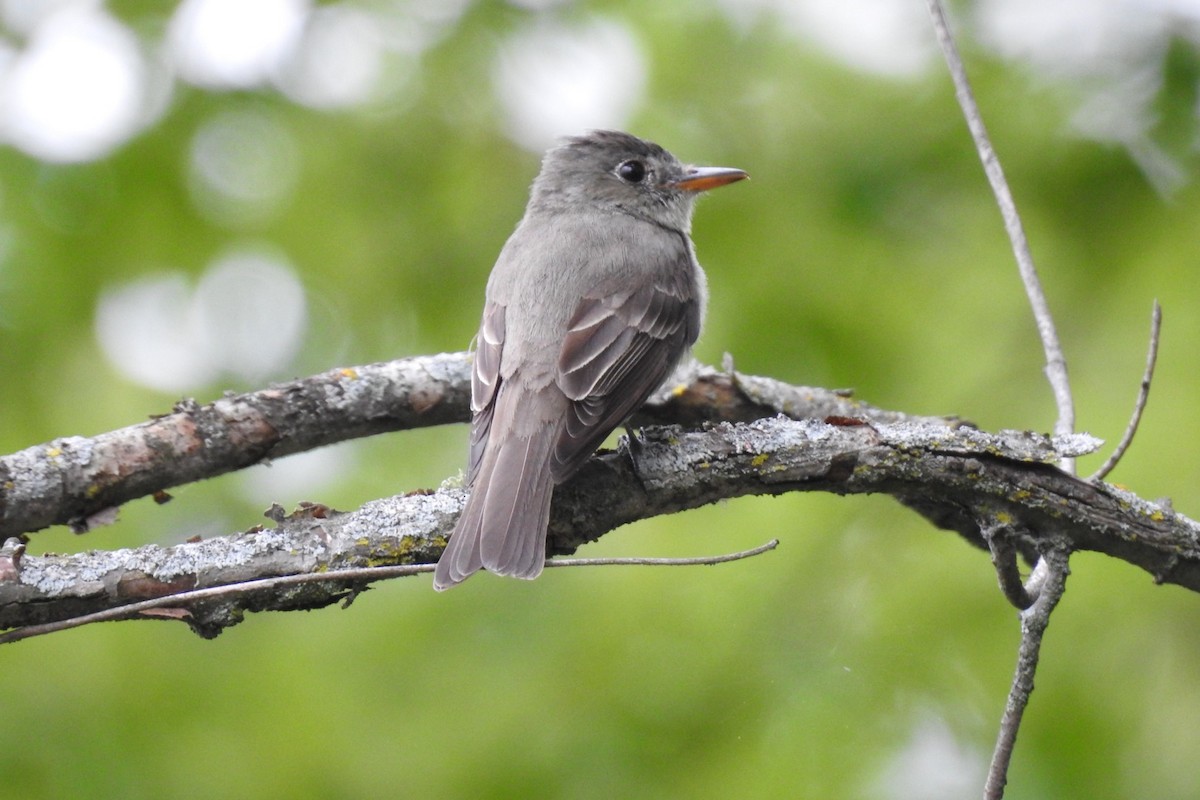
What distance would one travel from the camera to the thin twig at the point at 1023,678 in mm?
2717

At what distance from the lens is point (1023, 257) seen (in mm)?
3773

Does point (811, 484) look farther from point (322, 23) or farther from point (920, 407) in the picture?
point (322, 23)

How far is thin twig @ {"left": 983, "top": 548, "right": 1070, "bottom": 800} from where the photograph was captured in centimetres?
272

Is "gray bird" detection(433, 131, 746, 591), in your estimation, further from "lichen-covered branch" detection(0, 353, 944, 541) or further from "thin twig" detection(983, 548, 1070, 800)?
"thin twig" detection(983, 548, 1070, 800)

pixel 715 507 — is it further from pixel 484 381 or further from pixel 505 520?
pixel 505 520

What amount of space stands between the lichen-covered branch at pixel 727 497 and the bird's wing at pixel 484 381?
377mm

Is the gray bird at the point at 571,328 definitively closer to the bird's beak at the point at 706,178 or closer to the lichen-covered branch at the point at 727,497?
the bird's beak at the point at 706,178

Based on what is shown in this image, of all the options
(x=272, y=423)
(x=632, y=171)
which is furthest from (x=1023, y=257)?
(x=272, y=423)

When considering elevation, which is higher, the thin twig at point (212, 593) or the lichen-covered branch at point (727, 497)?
the lichen-covered branch at point (727, 497)

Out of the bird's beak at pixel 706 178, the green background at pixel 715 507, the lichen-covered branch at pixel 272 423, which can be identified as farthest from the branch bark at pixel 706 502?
the bird's beak at pixel 706 178

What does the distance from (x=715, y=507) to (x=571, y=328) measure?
106 centimetres

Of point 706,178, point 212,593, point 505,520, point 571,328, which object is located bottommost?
point 212,593

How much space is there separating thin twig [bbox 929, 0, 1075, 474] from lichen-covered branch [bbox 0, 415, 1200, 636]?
0.33 m

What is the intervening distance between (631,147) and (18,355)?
2903 mm
